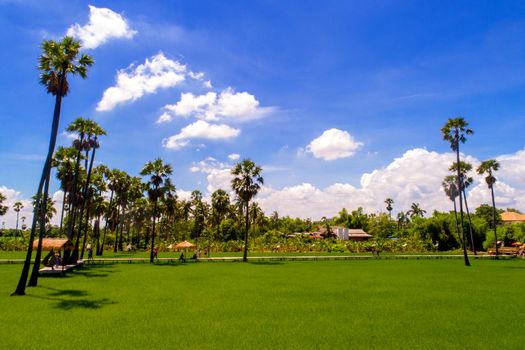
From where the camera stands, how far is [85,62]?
27625 mm

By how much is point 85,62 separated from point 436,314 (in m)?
29.1

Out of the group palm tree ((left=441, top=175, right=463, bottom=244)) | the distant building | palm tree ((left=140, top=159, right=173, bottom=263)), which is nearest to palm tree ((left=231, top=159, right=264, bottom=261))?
palm tree ((left=140, top=159, right=173, bottom=263))

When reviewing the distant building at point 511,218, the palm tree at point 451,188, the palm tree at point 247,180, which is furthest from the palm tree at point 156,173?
the distant building at point 511,218

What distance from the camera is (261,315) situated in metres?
17.4

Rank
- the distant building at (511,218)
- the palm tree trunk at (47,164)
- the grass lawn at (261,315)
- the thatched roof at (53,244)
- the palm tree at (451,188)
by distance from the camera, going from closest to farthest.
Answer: the grass lawn at (261,315), the palm tree trunk at (47,164), the thatched roof at (53,244), the palm tree at (451,188), the distant building at (511,218)

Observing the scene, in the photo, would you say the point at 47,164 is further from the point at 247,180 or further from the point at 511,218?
the point at 511,218

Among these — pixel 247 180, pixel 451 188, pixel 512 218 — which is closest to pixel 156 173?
pixel 247 180

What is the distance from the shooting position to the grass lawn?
1341 cm

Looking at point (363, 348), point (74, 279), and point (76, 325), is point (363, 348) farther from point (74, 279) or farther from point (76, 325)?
point (74, 279)

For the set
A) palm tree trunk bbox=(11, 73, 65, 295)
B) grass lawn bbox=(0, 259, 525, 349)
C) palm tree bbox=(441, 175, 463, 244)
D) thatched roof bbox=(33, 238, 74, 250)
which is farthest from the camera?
palm tree bbox=(441, 175, 463, 244)

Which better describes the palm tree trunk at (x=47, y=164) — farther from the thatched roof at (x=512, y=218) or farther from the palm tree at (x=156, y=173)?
the thatched roof at (x=512, y=218)

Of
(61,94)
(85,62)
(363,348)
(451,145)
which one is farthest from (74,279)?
(451,145)

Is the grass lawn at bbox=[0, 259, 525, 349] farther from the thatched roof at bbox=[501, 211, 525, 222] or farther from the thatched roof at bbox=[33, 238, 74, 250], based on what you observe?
the thatched roof at bbox=[501, 211, 525, 222]

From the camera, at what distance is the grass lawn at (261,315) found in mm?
13406
